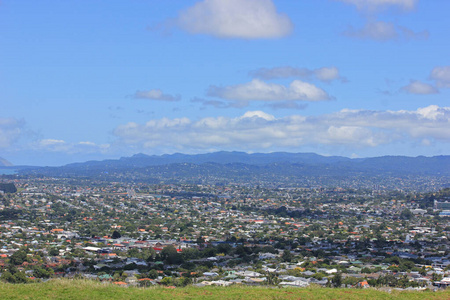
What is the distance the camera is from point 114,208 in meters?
88.4

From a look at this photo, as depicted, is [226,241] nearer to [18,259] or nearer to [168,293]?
[18,259]

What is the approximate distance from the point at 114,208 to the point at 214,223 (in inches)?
943

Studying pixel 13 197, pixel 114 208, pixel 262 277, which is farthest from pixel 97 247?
pixel 13 197

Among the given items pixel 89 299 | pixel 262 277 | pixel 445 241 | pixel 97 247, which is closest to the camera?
pixel 89 299

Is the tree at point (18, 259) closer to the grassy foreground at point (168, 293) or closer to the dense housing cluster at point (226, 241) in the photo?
the dense housing cluster at point (226, 241)

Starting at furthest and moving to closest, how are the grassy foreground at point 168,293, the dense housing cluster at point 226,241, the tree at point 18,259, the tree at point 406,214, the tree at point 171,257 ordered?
the tree at point 406,214
the tree at point 171,257
the tree at point 18,259
the dense housing cluster at point 226,241
the grassy foreground at point 168,293

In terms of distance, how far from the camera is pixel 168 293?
16.2 m

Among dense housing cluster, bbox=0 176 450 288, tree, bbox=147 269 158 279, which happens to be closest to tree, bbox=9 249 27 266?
dense housing cluster, bbox=0 176 450 288

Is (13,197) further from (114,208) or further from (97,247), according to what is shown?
(97,247)

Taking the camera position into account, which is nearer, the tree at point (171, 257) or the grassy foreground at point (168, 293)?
the grassy foreground at point (168, 293)

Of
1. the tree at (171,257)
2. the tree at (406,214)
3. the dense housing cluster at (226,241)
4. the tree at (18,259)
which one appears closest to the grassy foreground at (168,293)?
the dense housing cluster at (226,241)

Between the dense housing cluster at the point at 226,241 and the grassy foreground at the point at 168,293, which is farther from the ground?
the grassy foreground at the point at 168,293

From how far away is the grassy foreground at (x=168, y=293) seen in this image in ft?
49.2

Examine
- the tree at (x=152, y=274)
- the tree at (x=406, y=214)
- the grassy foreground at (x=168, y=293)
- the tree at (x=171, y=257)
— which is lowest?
the tree at (x=406, y=214)
